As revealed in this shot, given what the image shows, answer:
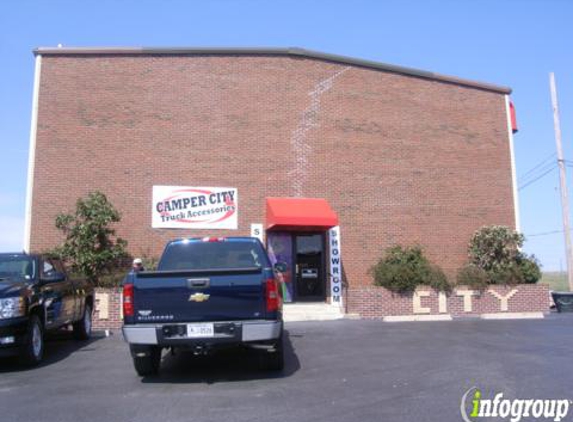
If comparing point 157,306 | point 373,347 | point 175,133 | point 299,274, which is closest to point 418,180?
point 299,274

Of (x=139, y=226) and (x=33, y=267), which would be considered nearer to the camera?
(x=33, y=267)

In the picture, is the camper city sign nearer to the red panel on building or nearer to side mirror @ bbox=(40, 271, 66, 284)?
side mirror @ bbox=(40, 271, 66, 284)

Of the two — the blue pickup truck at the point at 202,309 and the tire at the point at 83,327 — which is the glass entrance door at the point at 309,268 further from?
the blue pickup truck at the point at 202,309

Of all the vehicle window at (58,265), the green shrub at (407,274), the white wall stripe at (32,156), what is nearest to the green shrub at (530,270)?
the green shrub at (407,274)

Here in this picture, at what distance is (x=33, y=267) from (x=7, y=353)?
191 cm

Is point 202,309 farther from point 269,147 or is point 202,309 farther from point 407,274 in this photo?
point 269,147

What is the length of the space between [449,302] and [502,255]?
337cm

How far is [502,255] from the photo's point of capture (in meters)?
19.0

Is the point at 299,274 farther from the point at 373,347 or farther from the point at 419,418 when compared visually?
the point at 419,418

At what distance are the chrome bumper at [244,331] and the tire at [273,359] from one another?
0.51 meters

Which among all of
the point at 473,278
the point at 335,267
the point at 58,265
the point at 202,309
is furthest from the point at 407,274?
the point at 202,309

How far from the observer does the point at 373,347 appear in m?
10.7

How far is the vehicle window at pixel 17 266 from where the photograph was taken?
32.6 ft

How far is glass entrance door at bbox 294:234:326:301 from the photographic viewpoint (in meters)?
18.5
